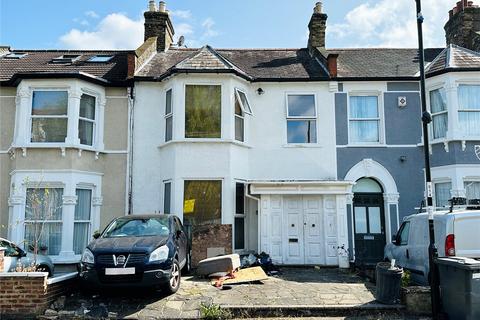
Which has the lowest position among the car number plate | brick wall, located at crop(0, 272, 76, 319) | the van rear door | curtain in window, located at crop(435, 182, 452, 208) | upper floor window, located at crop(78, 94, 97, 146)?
brick wall, located at crop(0, 272, 76, 319)

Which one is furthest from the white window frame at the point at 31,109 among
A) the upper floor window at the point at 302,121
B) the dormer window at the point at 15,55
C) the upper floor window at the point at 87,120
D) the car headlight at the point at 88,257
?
the upper floor window at the point at 302,121

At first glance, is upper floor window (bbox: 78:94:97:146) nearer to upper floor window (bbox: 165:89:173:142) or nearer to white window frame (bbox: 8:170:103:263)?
white window frame (bbox: 8:170:103:263)

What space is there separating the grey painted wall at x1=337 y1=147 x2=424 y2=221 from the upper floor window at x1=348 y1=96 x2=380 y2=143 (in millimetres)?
482

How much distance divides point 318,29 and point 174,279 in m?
11.6

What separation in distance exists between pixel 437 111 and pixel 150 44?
1064 centimetres

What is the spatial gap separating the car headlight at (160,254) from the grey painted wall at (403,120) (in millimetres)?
A: 9000

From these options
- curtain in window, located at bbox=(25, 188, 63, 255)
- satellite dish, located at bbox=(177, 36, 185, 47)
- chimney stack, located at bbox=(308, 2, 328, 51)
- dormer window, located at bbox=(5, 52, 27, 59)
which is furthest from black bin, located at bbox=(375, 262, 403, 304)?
dormer window, located at bbox=(5, 52, 27, 59)

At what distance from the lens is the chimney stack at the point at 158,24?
15.7 meters

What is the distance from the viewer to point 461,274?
6.43 meters

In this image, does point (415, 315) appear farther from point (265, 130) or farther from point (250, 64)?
point (250, 64)

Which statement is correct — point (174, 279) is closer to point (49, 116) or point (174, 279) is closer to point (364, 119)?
point (49, 116)

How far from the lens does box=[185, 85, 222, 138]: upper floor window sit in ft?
41.5

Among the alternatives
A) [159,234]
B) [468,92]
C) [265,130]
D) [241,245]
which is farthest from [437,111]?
[159,234]

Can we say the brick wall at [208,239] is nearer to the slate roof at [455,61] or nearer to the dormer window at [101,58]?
the dormer window at [101,58]
